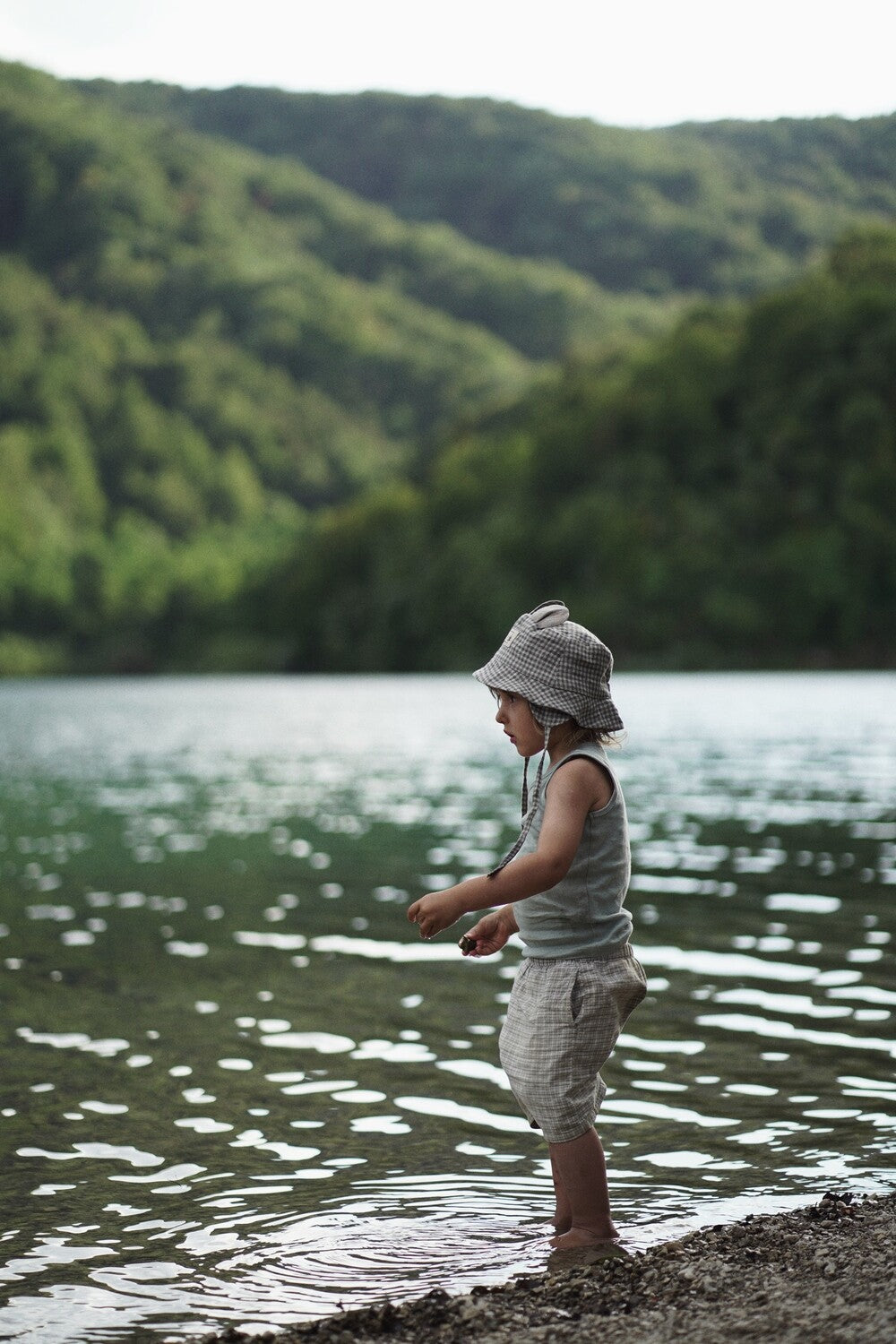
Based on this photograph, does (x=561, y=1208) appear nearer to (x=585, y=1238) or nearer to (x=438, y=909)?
(x=585, y=1238)

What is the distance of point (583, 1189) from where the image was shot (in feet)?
24.0

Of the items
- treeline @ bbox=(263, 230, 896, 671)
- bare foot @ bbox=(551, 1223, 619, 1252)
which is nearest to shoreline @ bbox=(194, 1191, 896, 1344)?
bare foot @ bbox=(551, 1223, 619, 1252)

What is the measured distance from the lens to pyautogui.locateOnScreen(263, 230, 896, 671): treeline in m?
140

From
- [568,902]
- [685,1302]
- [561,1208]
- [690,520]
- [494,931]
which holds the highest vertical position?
[690,520]

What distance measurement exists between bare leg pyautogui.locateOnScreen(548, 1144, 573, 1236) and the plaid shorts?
351mm

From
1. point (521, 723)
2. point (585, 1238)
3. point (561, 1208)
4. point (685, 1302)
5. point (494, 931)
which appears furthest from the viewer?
point (561, 1208)

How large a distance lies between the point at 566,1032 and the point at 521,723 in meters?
1.29

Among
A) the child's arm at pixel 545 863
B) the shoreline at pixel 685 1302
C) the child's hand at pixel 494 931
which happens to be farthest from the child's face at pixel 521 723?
the shoreline at pixel 685 1302

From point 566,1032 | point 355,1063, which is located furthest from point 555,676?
point 355,1063

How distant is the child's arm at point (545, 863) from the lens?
6320mm

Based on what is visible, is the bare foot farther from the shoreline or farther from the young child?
the young child

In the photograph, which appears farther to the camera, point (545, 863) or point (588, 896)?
point (588, 896)

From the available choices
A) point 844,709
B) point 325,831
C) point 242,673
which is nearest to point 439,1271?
point 325,831

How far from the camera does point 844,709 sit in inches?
3093
